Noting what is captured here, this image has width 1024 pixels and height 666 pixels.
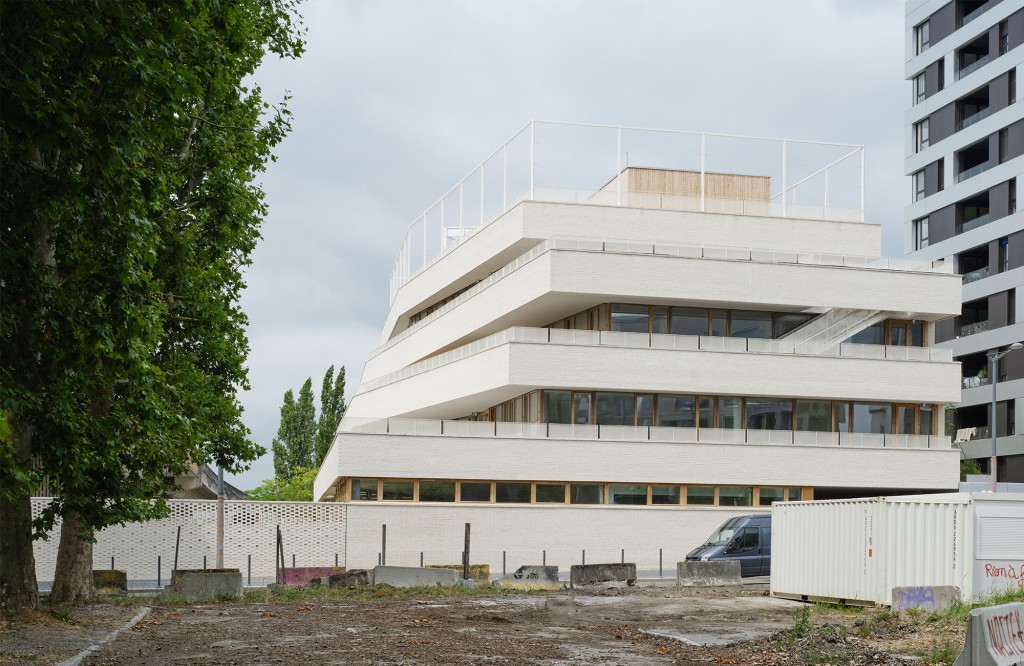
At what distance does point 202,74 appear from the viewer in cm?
1862

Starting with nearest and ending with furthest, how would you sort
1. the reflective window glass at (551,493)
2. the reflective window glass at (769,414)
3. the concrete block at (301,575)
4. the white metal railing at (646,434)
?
the concrete block at (301,575) → the white metal railing at (646,434) → the reflective window glass at (551,493) → the reflective window glass at (769,414)

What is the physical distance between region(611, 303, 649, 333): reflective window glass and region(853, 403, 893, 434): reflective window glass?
9493 millimetres

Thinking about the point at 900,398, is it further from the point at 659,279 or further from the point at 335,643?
the point at 335,643

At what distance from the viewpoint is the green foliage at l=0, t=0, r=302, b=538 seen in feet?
43.2

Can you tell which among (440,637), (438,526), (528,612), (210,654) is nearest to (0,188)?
(210,654)

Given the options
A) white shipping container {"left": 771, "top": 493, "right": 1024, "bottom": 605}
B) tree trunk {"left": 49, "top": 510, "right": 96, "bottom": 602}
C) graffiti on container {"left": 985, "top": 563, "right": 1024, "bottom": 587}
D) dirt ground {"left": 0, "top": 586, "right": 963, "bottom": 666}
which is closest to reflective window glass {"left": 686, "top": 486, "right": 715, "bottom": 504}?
dirt ground {"left": 0, "top": 586, "right": 963, "bottom": 666}

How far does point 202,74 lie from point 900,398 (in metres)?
37.0

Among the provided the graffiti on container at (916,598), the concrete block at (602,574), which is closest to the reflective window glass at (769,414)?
the concrete block at (602,574)

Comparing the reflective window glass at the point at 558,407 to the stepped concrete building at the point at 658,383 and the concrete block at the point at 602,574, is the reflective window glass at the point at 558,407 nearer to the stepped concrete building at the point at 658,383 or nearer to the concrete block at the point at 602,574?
the stepped concrete building at the point at 658,383

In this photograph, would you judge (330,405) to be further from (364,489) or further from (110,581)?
(110,581)

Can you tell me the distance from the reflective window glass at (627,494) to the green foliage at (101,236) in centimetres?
2414

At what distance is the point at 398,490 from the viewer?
4441cm

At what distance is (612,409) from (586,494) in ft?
11.4

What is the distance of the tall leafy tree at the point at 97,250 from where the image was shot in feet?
43.3
